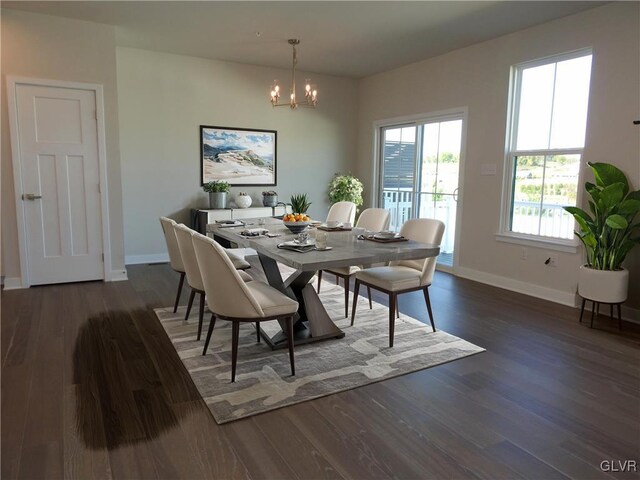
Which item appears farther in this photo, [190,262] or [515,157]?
[515,157]

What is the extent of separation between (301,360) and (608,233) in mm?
2743

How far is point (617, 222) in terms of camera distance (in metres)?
3.46

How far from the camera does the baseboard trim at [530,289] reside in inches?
153

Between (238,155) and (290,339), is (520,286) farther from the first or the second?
(238,155)

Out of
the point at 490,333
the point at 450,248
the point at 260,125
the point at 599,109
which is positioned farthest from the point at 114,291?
the point at 599,109

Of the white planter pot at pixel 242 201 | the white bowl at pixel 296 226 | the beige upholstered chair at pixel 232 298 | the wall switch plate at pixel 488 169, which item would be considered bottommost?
the beige upholstered chair at pixel 232 298

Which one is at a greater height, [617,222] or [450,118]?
[450,118]

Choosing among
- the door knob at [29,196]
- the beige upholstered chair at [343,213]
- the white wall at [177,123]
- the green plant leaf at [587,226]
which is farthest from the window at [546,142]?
the door knob at [29,196]

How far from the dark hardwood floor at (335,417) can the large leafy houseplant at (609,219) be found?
634 millimetres

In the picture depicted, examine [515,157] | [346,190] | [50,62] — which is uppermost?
[50,62]

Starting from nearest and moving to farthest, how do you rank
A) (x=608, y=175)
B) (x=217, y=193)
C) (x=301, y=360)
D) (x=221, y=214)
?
1. (x=301, y=360)
2. (x=608, y=175)
3. (x=221, y=214)
4. (x=217, y=193)

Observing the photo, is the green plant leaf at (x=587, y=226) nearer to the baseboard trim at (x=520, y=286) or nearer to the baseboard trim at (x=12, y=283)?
the baseboard trim at (x=520, y=286)

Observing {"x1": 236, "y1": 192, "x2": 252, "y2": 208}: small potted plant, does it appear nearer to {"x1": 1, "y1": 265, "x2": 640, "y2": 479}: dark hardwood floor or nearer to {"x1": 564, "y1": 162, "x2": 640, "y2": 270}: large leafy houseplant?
{"x1": 1, "y1": 265, "x2": 640, "y2": 479}: dark hardwood floor

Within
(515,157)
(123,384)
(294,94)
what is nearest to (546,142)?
(515,157)
